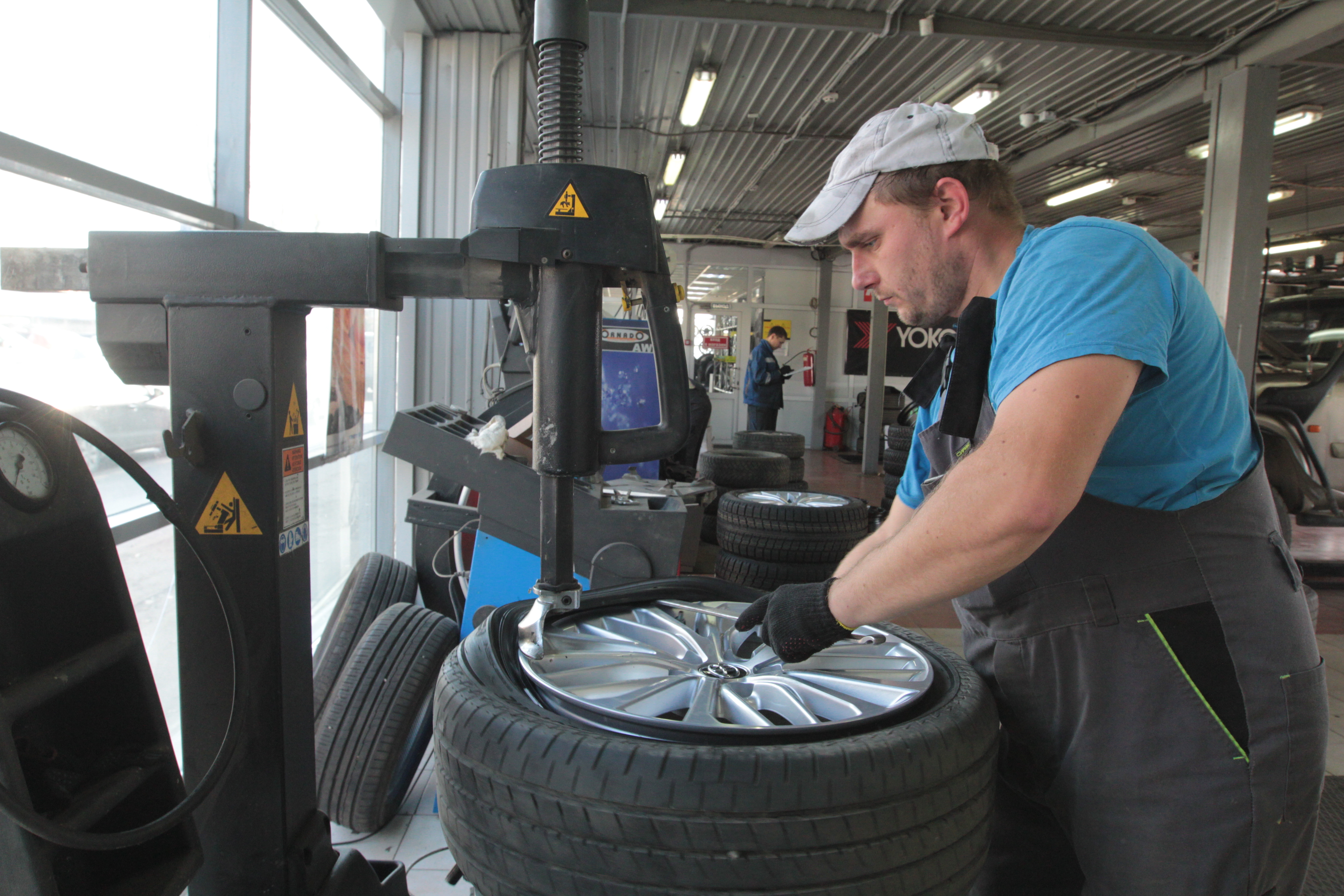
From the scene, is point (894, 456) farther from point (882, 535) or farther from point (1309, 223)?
point (1309, 223)

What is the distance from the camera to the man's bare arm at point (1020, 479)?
30.2 inches

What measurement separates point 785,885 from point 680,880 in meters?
0.11

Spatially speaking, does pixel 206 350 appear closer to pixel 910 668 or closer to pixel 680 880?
pixel 680 880

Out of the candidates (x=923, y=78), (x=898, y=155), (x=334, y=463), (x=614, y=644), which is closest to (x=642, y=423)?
(x=334, y=463)

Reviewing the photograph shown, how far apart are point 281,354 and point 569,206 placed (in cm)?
40

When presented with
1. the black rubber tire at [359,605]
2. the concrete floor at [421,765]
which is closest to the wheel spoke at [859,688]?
the concrete floor at [421,765]

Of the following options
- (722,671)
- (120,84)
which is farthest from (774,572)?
(120,84)

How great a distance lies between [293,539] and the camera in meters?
1.02

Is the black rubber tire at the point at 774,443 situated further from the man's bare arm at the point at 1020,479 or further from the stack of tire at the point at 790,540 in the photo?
the man's bare arm at the point at 1020,479

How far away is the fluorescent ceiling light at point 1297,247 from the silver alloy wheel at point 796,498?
11.5m

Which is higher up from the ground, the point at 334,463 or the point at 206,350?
the point at 206,350

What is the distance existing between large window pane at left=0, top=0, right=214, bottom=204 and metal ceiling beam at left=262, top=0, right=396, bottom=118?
0.45m

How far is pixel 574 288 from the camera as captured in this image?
96 centimetres

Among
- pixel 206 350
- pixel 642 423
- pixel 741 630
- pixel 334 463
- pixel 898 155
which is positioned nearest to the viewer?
pixel 206 350
